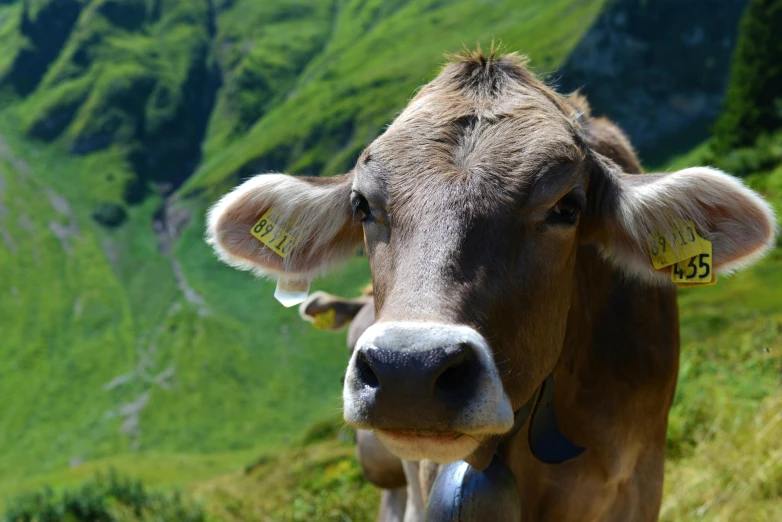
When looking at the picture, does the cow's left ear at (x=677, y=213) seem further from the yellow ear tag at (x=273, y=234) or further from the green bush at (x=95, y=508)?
the green bush at (x=95, y=508)

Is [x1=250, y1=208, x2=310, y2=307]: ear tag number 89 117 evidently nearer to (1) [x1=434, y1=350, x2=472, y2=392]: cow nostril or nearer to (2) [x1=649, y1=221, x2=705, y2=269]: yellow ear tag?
(1) [x1=434, y1=350, x2=472, y2=392]: cow nostril

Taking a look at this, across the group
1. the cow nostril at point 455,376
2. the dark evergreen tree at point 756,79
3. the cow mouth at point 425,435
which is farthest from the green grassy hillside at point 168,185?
the cow nostril at point 455,376

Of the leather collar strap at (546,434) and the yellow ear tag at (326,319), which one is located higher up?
the leather collar strap at (546,434)

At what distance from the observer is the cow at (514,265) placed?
3.21 metres

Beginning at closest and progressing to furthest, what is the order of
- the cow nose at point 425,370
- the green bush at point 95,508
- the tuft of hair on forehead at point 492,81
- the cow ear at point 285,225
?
the cow nose at point 425,370 < the tuft of hair on forehead at point 492,81 < the cow ear at point 285,225 < the green bush at point 95,508

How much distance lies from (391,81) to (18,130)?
68.7m

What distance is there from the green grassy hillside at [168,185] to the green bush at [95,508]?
4288cm

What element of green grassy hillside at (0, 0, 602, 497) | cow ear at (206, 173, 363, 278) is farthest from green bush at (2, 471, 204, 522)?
green grassy hillside at (0, 0, 602, 497)

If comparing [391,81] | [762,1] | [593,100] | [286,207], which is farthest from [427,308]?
[391,81]

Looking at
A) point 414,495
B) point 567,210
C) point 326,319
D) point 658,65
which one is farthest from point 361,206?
point 658,65

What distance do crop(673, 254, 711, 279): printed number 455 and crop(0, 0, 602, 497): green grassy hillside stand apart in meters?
53.8

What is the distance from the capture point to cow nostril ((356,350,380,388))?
10.4 ft

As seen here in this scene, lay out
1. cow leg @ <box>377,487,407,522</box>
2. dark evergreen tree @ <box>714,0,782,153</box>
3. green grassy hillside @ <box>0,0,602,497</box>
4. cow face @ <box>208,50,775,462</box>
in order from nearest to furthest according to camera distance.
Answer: cow face @ <box>208,50,775,462</box>
cow leg @ <box>377,487,407,522</box>
dark evergreen tree @ <box>714,0,782,153</box>
green grassy hillside @ <box>0,0,602,497</box>

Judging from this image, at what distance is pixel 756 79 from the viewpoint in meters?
44.2
